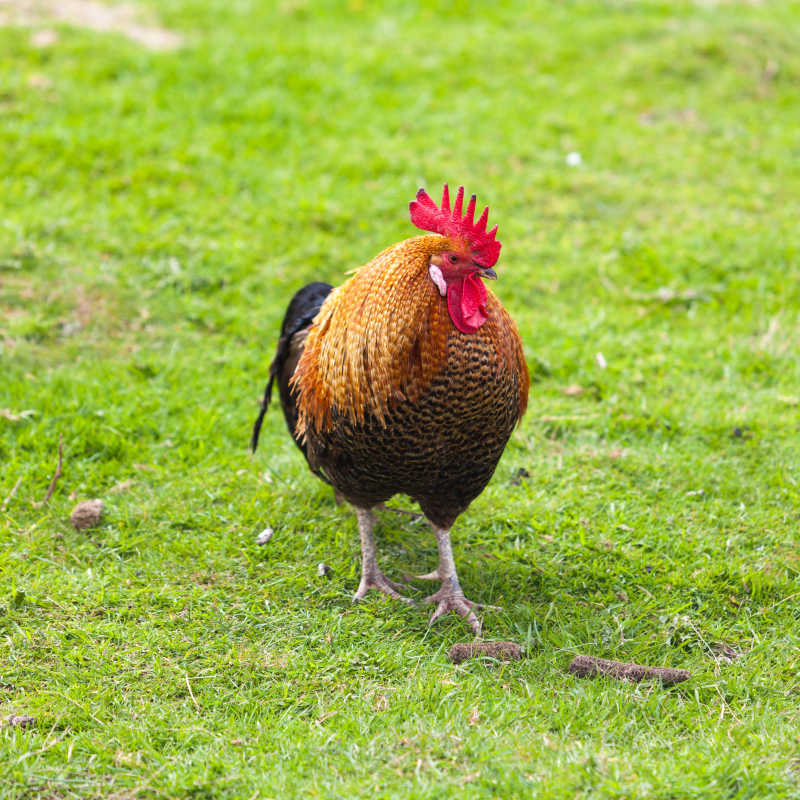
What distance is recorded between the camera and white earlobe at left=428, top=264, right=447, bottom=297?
365 cm

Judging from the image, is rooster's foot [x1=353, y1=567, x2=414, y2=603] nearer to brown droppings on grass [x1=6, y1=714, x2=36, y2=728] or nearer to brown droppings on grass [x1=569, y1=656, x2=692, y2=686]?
brown droppings on grass [x1=569, y1=656, x2=692, y2=686]

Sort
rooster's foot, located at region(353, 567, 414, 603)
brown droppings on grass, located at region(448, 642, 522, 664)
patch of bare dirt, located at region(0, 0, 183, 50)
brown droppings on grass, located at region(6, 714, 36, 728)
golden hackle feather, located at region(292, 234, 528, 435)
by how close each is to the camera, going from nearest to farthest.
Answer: brown droppings on grass, located at region(6, 714, 36, 728), golden hackle feather, located at region(292, 234, 528, 435), brown droppings on grass, located at region(448, 642, 522, 664), rooster's foot, located at region(353, 567, 414, 603), patch of bare dirt, located at region(0, 0, 183, 50)

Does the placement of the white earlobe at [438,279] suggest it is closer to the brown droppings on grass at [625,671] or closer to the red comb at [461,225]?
the red comb at [461,225]

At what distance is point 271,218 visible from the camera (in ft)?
23.9

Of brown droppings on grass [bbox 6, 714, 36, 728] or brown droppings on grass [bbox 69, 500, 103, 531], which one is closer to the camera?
brown droppings on grass [bbox 6, 714, 36, 728]

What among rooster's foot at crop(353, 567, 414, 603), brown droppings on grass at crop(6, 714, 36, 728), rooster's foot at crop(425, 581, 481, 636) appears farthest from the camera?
rooster's foot at crop(353, 567, 414, 603)

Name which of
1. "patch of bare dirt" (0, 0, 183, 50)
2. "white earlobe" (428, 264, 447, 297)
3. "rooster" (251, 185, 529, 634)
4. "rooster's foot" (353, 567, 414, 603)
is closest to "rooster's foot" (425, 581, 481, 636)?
"rooster's foot" (353, 567, 414, 603)

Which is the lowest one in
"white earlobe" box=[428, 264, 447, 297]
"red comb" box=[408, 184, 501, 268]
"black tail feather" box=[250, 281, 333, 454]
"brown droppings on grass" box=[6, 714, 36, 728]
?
"brown droppings on grass" box=[6, 714, 36, 728]

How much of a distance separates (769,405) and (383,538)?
2.52 metres

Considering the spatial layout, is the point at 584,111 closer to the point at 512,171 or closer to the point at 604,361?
the point at 512,171

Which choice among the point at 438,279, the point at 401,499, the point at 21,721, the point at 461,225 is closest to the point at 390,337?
the point at 438,279

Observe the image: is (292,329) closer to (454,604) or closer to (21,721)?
(454,604)

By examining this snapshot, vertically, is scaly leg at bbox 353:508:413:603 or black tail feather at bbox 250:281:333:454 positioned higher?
black tail feather at bbox 250:281:333:454

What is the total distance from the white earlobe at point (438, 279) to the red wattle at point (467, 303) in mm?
24
